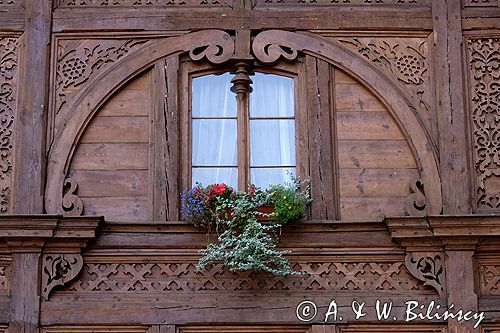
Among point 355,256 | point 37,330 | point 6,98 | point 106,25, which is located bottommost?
point 37,330

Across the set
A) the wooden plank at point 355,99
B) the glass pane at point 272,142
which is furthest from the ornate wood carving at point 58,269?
the wooden plank at point 355,99

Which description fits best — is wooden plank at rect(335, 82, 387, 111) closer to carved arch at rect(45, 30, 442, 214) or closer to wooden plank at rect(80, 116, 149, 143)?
carved arch at rect(45, 30, 442, 214)

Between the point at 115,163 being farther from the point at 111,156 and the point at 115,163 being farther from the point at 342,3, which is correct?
the point at 342,3

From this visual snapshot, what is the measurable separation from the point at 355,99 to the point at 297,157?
81cm

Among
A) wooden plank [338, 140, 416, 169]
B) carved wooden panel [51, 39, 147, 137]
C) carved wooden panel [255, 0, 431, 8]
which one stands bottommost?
wooden plank [338, 140, 416, 169]

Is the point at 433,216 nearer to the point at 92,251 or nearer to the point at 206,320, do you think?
the point at 206,320

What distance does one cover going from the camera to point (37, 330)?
1007 centimetres

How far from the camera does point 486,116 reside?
10.8 m

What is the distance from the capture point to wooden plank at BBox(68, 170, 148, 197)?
416 inches

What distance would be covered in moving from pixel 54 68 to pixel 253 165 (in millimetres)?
2161

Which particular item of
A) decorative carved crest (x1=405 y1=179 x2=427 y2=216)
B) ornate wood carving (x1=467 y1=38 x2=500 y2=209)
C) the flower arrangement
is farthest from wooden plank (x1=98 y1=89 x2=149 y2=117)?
ornate wood carving (x1=467 y1=38 x2=500 y2=209)

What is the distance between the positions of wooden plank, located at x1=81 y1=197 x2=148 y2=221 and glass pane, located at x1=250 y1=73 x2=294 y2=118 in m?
1.45

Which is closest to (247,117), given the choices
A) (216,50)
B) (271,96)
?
(271,96)

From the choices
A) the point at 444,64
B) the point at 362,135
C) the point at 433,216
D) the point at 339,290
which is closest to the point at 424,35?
the point at 444,64
